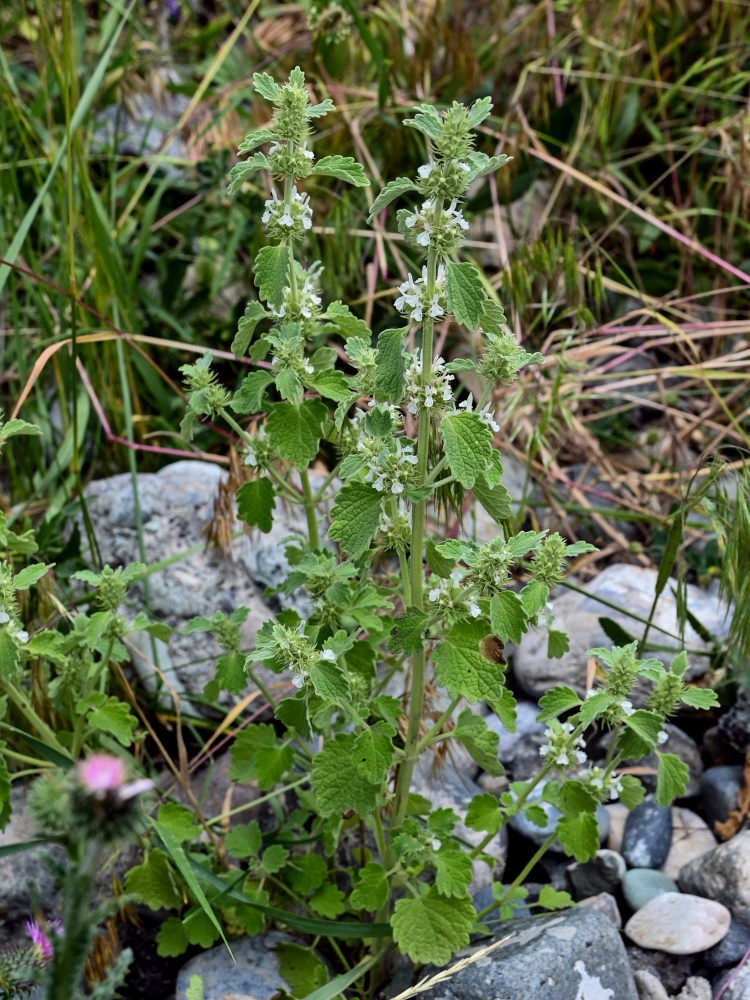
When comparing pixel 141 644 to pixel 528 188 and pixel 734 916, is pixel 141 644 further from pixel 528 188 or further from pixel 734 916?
pixel 528 188

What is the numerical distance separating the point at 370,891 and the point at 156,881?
42cm

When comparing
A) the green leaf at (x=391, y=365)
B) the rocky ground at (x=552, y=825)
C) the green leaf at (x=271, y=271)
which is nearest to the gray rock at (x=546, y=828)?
the rocky ground at (x=552, y=825)

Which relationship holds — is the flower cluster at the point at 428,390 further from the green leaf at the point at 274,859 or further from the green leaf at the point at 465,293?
A: the green leaf at the point at 274,859

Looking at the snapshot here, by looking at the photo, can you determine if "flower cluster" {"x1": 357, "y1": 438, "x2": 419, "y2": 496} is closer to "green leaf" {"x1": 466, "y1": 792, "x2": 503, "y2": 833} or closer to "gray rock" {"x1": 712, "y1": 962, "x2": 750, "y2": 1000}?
"green leaf" {"x1": 466, "y1": 792, "x2": 503, "y2": 833}

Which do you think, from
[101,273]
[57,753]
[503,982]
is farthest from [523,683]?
[101,273]

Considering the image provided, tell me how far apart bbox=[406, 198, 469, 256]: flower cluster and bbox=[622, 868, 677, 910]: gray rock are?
1.29m

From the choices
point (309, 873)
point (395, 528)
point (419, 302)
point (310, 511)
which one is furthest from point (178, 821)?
point (419, 302)

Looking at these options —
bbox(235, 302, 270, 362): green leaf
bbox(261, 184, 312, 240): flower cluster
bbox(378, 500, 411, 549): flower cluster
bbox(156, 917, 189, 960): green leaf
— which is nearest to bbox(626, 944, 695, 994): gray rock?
bbox(156, 917, 189, 960): green leaf

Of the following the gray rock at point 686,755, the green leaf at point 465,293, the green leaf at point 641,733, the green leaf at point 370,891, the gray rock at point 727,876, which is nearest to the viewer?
the green leaf at point 465,293

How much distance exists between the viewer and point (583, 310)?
2186mm

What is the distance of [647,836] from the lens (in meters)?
2.01

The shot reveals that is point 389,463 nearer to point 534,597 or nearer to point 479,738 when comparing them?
point 534,597

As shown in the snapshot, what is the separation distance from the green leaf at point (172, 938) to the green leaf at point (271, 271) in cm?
112

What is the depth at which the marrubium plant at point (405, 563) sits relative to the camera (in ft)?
4.31
